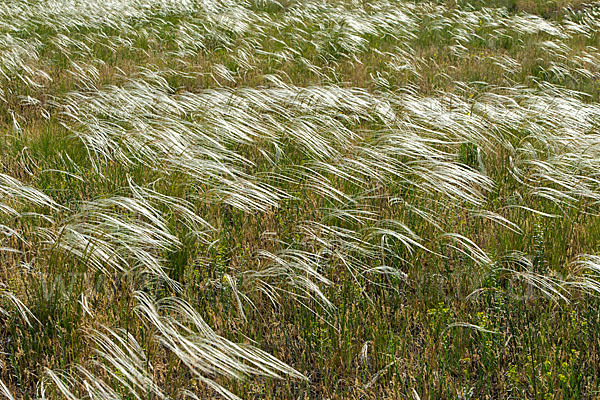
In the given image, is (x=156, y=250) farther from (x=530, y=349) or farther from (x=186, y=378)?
(x=530, y=349)

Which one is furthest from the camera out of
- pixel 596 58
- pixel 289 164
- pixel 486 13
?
pixel 486 13

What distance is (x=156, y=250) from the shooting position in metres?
2.11

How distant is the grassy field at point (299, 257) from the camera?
159 centimetres

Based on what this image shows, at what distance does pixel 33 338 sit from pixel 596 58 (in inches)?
226

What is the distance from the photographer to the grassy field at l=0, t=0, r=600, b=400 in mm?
1590

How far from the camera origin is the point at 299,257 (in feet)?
6.93

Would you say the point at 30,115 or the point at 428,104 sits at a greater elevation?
the point at 428,104

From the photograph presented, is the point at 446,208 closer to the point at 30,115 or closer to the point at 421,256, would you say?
the point at 421,256

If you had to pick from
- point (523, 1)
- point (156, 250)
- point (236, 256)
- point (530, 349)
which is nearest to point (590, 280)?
point (530, 349)

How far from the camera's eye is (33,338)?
1.71 meters

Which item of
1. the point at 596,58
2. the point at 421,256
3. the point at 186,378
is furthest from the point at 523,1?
the point at 186,378

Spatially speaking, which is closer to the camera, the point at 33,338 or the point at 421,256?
the point at 33,338

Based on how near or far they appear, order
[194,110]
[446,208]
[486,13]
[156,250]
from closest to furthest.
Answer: [156,250] < [446,208] < [194,110] < [486,13]

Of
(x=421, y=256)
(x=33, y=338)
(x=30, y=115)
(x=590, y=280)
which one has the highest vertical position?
(x=590, y=280)
